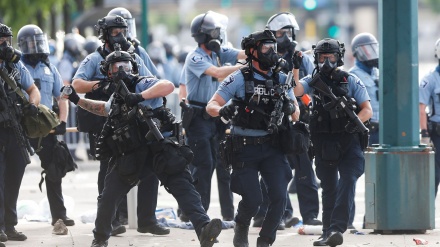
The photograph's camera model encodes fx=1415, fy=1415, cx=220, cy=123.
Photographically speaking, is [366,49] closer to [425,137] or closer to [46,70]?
[425,137]

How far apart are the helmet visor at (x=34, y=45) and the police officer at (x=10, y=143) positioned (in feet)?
3.45

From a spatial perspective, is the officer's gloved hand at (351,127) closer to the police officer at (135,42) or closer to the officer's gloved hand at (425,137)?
the police officer at (135,42)

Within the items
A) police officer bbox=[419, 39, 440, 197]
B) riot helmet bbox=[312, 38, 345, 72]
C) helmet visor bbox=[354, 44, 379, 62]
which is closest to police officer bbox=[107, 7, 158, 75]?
riot helmet bbox=[312, 38, 345, 72]

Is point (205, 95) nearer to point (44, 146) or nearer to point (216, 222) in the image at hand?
point (44, 146)

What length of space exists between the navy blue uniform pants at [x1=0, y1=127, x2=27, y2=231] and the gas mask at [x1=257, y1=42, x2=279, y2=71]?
8.20 feet

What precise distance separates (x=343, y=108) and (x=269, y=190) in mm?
991

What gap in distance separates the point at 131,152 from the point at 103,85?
1358 mm

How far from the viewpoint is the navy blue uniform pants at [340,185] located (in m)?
11.7

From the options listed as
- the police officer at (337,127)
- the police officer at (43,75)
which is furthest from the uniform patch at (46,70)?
the police officer at (337,127)

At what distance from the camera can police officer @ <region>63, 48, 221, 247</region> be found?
11047 mm

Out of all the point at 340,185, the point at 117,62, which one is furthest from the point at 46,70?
the point at 340,185

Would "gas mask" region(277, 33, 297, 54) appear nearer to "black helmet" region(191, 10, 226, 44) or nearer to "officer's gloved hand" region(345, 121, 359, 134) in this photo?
"black helmet" region(191, 10, 226, 44)

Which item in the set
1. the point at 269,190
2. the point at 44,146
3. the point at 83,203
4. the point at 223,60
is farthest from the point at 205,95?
the point at 83,203

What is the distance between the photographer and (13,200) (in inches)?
511
